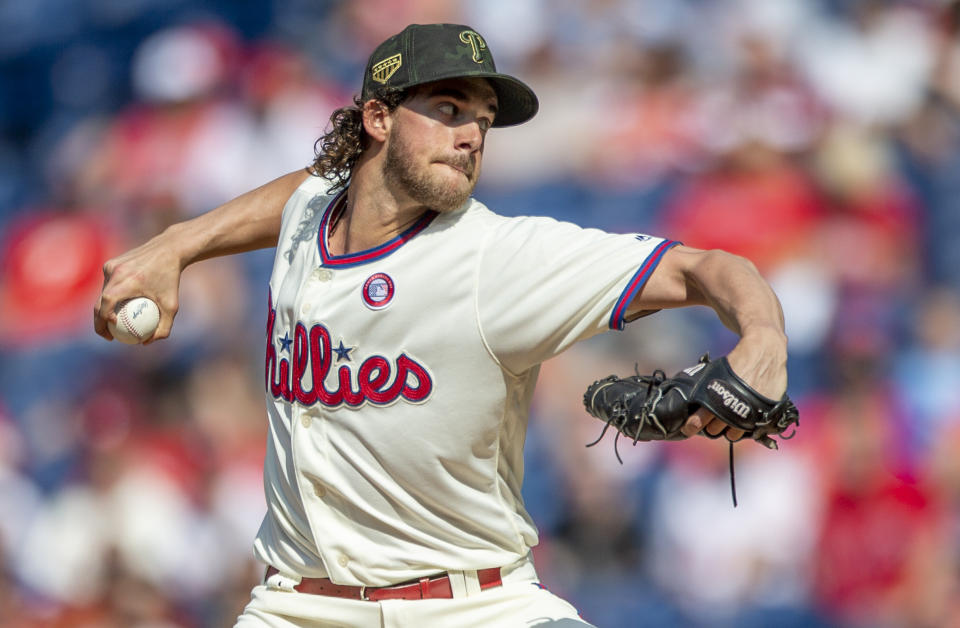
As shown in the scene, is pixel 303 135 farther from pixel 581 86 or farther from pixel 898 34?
pixel 898 34

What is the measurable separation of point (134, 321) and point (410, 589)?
105 centimetres

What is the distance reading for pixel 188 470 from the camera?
6.32 metres

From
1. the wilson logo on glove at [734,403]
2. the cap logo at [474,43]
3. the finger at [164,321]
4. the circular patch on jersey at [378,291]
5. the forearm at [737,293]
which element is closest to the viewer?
the wilson logo on glove at [734,403]

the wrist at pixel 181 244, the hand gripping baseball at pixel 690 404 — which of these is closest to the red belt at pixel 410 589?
the hand gripping baseball at pixel 690 404

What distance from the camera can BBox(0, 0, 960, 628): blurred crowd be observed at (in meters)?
5.17

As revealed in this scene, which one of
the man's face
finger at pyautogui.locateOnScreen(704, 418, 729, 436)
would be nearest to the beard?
the man's face

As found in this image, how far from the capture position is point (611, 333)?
586cm

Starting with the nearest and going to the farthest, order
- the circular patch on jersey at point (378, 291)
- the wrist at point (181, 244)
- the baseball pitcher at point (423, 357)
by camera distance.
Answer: the baseball pitcher at point (423, 357)
the circular patch on jersey at point (378, 291)
the wrist at point (181, 244)

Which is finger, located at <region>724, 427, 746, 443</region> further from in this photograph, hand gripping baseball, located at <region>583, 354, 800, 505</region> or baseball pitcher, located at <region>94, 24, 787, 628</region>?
baseball pitcher, located at <region>94, 24, 787, 628</region>

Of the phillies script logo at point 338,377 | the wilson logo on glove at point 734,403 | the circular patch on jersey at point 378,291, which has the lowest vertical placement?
the wilson logo on glove at point 734,403

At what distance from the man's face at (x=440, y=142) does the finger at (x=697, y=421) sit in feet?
3.26

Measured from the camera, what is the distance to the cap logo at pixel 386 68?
10.4ft

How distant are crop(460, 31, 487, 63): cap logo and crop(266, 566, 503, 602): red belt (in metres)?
1.34

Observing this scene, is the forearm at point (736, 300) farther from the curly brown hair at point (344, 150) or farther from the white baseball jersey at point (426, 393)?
the curly brown hair at point (344, 150)
